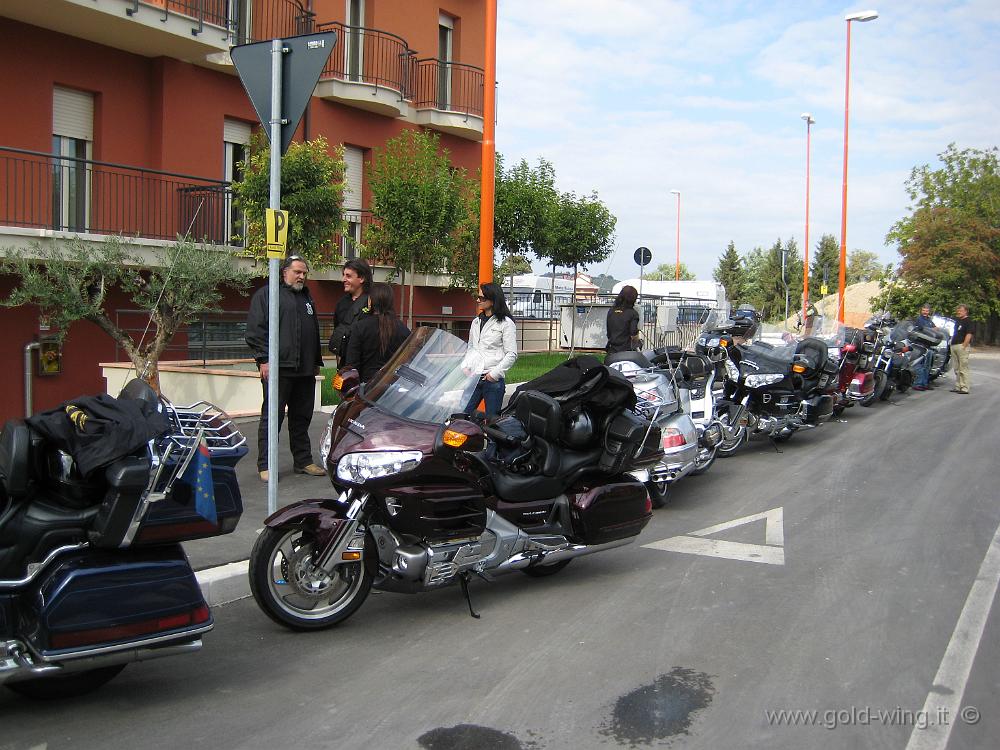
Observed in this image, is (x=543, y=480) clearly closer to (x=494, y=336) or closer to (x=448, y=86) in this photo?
(x=494, y=336)

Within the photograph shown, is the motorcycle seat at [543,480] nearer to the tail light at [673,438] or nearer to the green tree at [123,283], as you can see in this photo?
the tail light at [673,438]

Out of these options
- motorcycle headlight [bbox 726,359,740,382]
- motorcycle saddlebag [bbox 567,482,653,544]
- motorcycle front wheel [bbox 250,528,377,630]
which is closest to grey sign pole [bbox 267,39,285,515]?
motorcycle front wheel [bbox 250,528,377,630]

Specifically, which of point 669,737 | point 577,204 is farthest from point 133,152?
point 669,737

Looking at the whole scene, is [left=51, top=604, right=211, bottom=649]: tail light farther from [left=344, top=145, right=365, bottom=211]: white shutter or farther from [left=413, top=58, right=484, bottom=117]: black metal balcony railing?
[left=413, top=58, right=484, bottom=117]: black metal balcony railing

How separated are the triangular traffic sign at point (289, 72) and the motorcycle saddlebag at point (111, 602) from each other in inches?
124

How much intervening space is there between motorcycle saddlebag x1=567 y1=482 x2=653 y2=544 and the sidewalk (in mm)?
2019

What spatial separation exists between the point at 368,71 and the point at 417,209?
4942mm

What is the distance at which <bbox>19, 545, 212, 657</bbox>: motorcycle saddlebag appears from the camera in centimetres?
346

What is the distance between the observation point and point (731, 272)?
87125 mm

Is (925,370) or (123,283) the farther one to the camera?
(925,370)

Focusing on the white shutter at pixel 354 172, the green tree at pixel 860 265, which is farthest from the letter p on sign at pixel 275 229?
the green tree at pixel 860 265

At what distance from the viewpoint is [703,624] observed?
5.00 metres

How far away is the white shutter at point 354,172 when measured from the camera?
20172 mm

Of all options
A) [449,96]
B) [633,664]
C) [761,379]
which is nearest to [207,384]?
[761,379]
